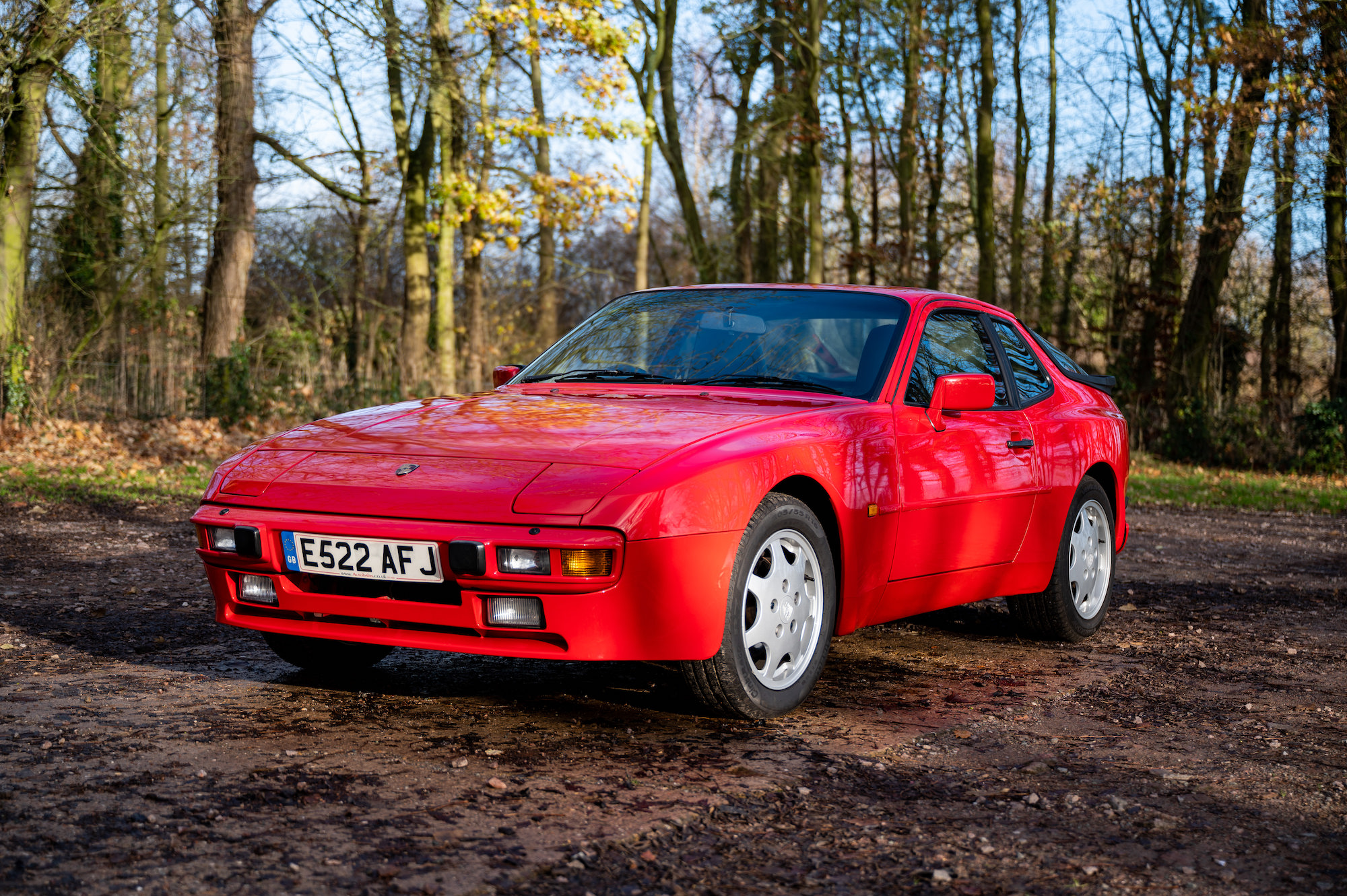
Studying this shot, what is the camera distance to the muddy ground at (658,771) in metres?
2.87

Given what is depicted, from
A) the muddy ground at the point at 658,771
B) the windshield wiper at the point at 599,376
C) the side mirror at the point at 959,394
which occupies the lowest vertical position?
the muddy ground at the point at 658,771

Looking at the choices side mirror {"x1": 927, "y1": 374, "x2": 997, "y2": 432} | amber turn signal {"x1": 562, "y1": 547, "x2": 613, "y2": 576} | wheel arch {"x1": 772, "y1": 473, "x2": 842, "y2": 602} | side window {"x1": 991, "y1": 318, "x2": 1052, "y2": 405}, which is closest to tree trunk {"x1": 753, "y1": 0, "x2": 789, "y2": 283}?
side window {"x1": 991, "y1": 318, "x2": 1052, "y2": 405}

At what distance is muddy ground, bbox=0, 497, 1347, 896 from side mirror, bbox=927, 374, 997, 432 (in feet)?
3.47

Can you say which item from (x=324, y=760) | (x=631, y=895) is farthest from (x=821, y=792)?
(x=324, y=760)

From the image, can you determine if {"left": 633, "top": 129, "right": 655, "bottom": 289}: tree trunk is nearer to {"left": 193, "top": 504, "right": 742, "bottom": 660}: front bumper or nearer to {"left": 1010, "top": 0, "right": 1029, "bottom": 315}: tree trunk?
{"left": 1010, "top": 0, "right": 1029, "bottom": 315}: tree trunk

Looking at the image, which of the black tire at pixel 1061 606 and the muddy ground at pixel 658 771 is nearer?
the muddy ground at pixel 658 771

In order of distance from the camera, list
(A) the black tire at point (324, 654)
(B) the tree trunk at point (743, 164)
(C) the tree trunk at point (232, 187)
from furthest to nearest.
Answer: (B) the tree trunk at point (743, 164) < (C) the tree trunk at point (232, 187) < (A) the black tire at point (324, 654)

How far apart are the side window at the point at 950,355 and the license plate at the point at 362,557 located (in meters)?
2.07

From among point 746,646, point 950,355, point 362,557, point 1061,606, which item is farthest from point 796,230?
point 362,557

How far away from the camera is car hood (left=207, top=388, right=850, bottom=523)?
3.80 m

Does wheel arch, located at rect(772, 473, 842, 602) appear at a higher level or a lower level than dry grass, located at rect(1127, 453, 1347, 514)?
higher

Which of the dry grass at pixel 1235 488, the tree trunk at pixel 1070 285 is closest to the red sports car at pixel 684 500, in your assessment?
the dry grass at pixel 1235 488

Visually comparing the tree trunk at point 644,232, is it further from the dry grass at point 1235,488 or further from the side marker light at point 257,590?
the side marker light at point 257,590

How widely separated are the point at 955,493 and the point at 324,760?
2609 mm
